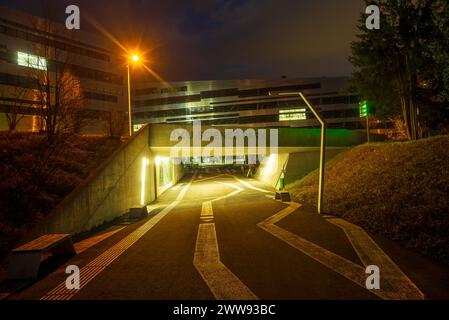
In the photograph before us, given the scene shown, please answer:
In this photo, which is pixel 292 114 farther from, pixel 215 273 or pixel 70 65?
pixel 215 273

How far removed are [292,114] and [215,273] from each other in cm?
6800

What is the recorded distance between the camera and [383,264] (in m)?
5.79

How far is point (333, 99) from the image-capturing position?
68250mm

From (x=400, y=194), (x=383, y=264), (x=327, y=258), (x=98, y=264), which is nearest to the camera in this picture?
(x=383, y=264)

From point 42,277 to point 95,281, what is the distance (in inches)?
54.1

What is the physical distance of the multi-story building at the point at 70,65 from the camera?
94.2ft

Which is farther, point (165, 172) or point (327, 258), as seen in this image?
point (165, 172)

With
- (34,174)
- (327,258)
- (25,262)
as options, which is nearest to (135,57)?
(34,174)

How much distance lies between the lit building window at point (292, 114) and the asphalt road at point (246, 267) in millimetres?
62841

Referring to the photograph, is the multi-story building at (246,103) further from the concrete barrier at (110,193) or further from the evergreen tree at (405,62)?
the concrete barrier at (110,193)

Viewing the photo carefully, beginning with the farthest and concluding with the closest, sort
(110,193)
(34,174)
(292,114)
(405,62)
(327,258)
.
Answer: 1. (292,114)
2. (405,62)
3. (110,193)
4. (34,174)
5. (327,258)

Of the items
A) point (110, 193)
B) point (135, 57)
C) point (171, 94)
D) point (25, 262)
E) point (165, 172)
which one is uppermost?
point (171, 94)

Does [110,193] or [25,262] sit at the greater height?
[110,193]
